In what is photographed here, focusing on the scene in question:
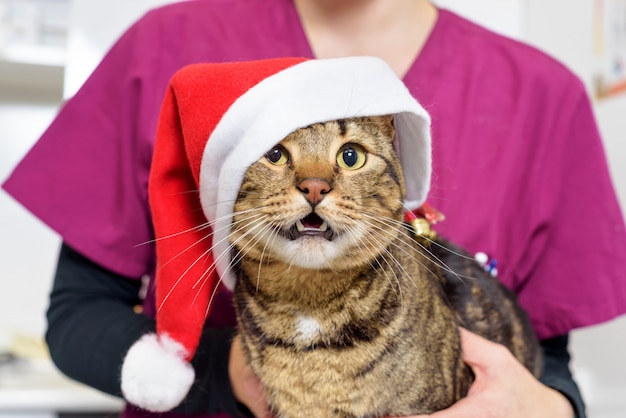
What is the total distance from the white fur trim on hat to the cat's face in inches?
0.8

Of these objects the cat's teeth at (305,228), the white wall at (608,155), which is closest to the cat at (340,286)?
the cat's teeth at (305,228)

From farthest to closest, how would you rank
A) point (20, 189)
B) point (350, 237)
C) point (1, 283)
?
point (1, 283), point (20, 189), point (350, 237)

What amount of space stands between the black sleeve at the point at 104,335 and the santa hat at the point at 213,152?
0.31ft

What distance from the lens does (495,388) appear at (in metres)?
0.72

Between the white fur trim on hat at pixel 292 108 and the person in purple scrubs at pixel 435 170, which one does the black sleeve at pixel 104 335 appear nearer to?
the person in purple scrubs at pixel 435 170

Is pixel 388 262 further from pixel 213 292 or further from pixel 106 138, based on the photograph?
pixel 106 138

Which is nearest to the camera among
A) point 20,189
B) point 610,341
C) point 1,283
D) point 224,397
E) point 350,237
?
point 350,237

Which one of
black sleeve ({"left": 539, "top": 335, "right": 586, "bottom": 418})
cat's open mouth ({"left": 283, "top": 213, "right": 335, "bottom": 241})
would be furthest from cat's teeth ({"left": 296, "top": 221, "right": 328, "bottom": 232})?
black sleeve ({"left": 539, "top": 335, "right": 586, "bottom": 418})

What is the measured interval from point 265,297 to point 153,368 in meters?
0.13

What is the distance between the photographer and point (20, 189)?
2.97 ft

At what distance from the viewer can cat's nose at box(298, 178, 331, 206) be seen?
0.56 m

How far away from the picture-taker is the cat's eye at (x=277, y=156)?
0.59 m

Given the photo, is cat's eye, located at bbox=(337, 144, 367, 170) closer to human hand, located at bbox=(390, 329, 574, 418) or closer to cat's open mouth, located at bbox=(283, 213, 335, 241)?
cat's open mouth, located at bbox=(283, 213, 335, 241)

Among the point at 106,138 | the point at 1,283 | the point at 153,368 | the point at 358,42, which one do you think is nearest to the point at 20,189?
the point at 106,138
